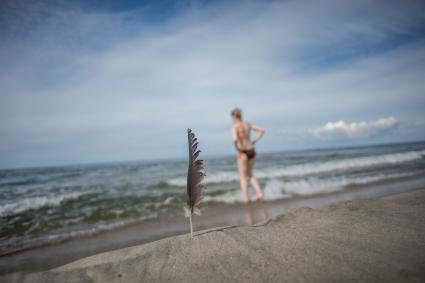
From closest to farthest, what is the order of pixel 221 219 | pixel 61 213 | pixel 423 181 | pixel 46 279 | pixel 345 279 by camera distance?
A: pixel 345 279, pixel 46 279, pixel 221 219, pixel 61 213, pixel 423 181

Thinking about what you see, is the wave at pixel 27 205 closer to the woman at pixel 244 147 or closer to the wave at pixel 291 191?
the wave at pixel 291 191

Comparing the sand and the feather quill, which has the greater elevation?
the feather quill

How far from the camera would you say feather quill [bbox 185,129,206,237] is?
2.77 meters

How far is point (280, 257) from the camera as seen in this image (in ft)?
7.38

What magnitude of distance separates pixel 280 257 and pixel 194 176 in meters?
1.13

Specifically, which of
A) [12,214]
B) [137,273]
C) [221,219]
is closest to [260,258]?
[137,273]

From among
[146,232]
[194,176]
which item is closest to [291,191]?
[146,232]

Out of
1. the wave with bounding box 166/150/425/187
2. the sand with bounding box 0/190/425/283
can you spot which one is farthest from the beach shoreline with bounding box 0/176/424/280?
the wave with bounding box 166/150/425/187

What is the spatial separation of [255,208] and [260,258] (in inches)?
169

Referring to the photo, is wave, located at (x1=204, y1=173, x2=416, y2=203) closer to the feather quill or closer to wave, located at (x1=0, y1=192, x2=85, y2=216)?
the feather quill

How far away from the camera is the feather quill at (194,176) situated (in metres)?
2.77

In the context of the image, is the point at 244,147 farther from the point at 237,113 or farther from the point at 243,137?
the point at 237,113

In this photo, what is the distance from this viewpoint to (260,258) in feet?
7.44

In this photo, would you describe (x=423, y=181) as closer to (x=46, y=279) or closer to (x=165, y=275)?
(x=165, y=275)
